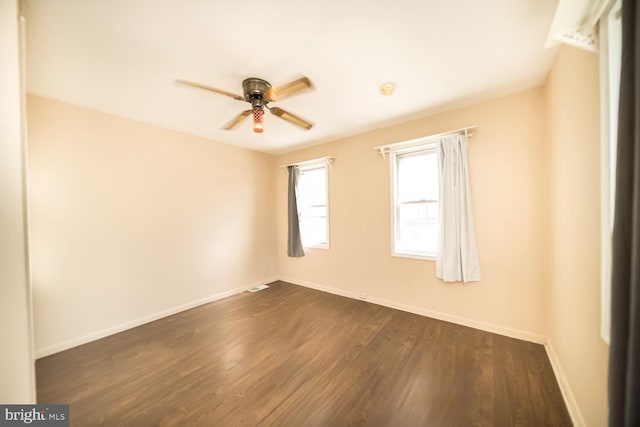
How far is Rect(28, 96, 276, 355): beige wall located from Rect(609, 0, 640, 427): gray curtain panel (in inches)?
147

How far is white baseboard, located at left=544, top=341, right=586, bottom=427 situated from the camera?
1.29 metres

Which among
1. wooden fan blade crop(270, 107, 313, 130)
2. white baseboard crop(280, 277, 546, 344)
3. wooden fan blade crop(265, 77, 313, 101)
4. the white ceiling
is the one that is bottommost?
white baseboard crop(280, 277, 546, 344)

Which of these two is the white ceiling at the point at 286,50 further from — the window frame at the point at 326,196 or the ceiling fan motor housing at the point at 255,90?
the window frame at the point at 326,196

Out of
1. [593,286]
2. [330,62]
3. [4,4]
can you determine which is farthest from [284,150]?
[593,286]

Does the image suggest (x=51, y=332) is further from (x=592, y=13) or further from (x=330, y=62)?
(x=592, y=13)

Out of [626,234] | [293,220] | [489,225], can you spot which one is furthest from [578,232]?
[293,220]

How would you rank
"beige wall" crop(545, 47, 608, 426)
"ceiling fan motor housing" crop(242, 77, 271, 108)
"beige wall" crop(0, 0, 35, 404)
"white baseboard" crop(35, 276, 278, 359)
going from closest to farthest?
"beige wall" crop(0, 0, 35, 404), "beige wall" crop(545, 47, 608, 426), "ceiling fan motor housing" crop(242, 77, 271, 108), "white baseboard" crop(35, 276, 278, 359)

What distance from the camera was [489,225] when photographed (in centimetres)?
232

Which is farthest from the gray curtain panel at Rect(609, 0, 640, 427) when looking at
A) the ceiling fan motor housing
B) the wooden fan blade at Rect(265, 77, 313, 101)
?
the ceiling fan motor housing

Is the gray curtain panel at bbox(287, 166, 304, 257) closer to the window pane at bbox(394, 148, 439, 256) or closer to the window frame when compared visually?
the window frame

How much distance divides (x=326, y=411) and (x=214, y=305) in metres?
2.35

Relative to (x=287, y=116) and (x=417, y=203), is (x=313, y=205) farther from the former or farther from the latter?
(x=287, y=116)

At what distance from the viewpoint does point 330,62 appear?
171 centimetres

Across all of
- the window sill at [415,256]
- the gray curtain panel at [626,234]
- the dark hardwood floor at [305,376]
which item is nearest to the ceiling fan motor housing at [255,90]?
the gray curtain panel at [626,234]
